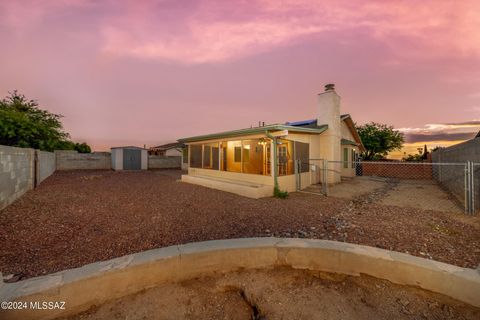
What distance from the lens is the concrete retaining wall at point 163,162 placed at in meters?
23.7

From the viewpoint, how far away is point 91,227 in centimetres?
482

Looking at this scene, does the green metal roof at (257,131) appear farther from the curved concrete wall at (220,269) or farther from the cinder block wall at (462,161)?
the curved concrete wall at (220,269)

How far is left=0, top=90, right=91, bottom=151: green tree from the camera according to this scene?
1283 cm

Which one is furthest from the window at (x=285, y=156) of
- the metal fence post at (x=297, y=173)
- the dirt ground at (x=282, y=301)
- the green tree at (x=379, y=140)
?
the green tree at (x=379, y=140)

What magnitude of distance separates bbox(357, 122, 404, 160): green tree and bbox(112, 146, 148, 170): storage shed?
26.8 metres

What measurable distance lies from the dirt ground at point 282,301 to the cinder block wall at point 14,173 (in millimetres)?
6461

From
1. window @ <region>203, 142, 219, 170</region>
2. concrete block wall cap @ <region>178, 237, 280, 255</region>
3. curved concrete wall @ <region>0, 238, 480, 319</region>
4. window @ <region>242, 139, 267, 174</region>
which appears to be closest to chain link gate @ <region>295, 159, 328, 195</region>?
window @ <region>242, 139, 267, 174</region>

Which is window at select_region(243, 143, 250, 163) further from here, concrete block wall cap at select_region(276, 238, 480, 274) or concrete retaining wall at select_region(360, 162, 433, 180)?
concrete retaining wall at select_region(360, 162, 433, 180)

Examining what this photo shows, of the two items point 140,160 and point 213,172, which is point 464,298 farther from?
point 140,160

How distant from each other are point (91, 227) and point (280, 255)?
14.5 ft

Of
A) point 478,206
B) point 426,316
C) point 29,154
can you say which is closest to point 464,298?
point 426,316

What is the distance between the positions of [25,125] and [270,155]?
16.1 metres

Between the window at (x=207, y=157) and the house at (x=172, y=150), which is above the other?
the house at (x=172, y=150)

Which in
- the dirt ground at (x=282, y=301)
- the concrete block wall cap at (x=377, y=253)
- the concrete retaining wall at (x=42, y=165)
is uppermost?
the concrete retaining wall at (x=42, y=165)
